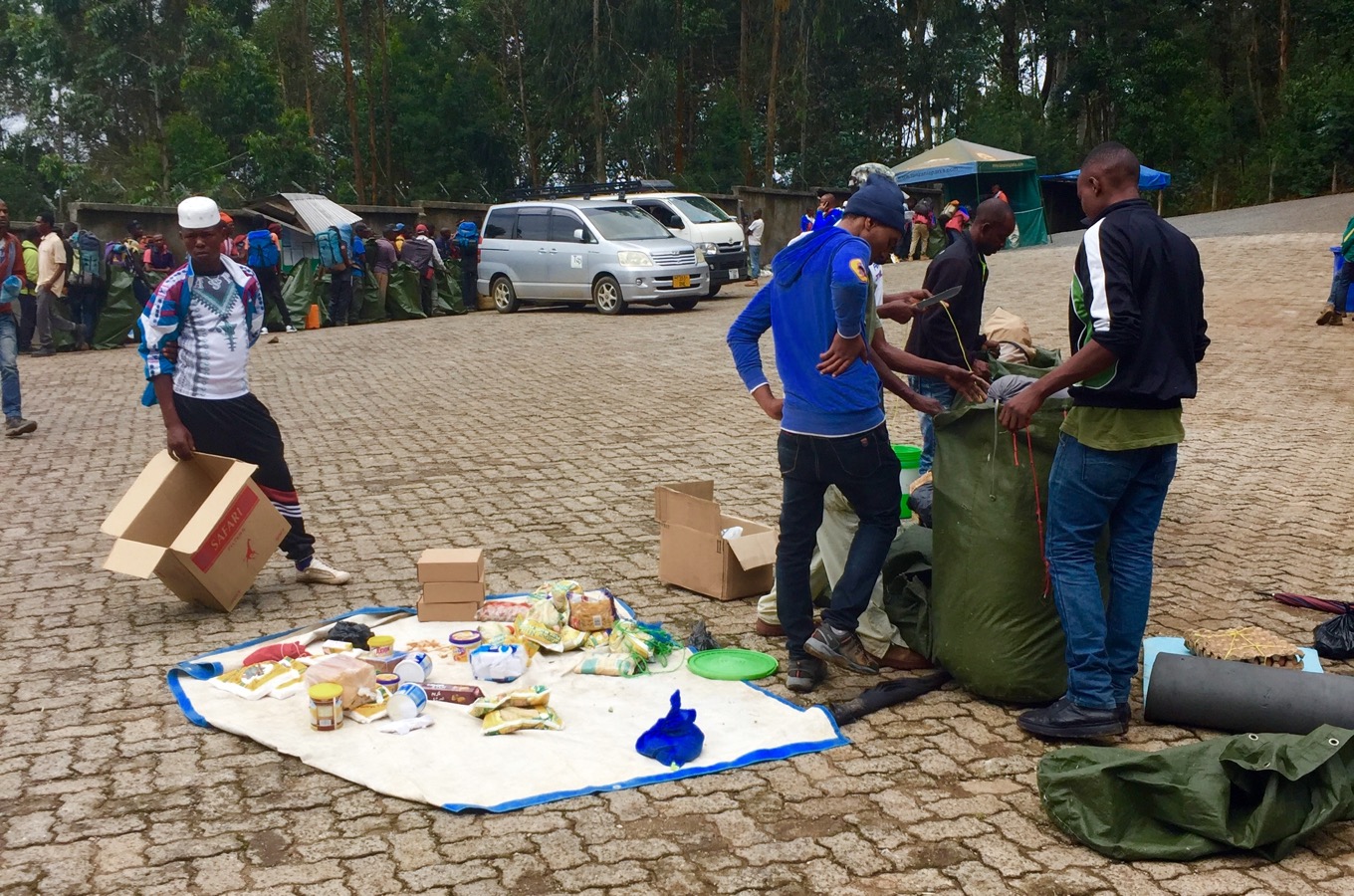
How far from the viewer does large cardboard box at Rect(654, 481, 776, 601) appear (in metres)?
5.75

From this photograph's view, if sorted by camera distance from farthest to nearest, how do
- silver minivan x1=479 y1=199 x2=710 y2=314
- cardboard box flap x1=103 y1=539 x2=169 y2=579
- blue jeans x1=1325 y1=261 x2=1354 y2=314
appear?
silver minivan x1=479 y1=199 x2=710 y2=314 < blue jeans x1=1325 y1=261 x2=1354 y2=314 < cardboard box flap x1=103 y1=539 x2=169 y2=579

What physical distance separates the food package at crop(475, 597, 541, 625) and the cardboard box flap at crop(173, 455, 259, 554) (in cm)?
125

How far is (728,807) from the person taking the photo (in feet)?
12.5

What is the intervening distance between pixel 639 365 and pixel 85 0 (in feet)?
123

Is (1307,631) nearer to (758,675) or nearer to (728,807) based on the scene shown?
(758,675)

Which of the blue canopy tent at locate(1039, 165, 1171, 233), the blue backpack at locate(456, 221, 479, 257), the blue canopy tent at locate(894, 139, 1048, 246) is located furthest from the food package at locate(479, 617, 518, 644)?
the blue canopy tent at locate(1039, 165, 1171, 233)

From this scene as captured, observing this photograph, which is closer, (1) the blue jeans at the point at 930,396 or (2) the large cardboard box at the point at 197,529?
(2) the large cardboard box at the point at 197,529

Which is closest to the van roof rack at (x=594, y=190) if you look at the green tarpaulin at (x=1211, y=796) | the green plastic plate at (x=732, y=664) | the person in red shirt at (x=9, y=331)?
the person in red shirt at (x=9, y=331)

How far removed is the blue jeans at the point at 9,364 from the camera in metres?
10.1

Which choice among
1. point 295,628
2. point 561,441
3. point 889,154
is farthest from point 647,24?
point 295,628

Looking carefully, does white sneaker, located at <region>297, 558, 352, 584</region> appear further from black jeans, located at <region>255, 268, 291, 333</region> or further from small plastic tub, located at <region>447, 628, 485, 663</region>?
black jeans, located at <region>255, 268, 291, 333</region>

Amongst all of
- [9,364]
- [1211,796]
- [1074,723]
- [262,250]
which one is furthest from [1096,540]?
[262,250]

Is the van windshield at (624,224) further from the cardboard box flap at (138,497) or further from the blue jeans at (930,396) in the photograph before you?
the cardboard box flap at (138,497)

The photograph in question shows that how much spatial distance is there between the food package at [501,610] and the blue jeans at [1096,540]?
236 centimetres
